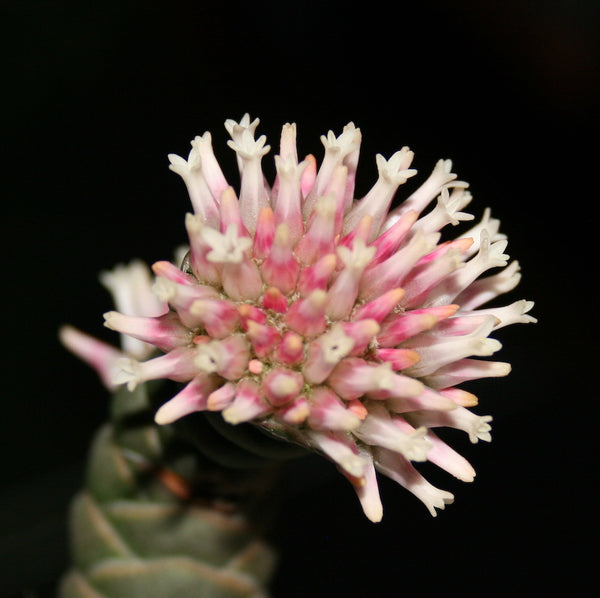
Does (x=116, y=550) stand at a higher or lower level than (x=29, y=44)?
lower

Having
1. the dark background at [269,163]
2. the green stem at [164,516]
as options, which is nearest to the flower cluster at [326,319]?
the green stem at [164,516]

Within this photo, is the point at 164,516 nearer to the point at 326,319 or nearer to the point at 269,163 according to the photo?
the point at 326,319

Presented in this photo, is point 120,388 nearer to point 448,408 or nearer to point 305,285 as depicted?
point 305,285

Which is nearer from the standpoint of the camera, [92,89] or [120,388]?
[120,388]

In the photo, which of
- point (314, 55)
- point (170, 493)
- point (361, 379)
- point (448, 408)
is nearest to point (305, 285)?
point (361, 379)

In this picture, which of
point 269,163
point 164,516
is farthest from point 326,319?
point 269,163

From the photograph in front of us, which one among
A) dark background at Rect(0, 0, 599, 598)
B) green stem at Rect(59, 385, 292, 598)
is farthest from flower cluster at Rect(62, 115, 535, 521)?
dark background at Rect(0, 0, 599, 598)

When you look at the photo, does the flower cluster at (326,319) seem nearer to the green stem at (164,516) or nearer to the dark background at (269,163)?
the green stem at (164,516)

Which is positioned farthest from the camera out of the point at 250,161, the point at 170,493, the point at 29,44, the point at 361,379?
the point at 29,44
